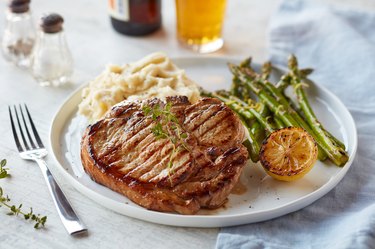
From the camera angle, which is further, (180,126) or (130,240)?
(180,126)

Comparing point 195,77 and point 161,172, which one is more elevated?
point 161,172

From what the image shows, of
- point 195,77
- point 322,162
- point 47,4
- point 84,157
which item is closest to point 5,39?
point 47,4

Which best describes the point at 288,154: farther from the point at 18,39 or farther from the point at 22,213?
the point at 18,39

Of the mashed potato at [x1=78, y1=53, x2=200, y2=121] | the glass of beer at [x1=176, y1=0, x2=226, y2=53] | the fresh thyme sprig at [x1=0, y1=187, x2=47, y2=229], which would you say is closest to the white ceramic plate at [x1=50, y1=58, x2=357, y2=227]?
the mashed potato at [x1=78, y1=53, x2=200, y2=121]

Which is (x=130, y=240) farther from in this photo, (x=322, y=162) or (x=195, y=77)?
(x=195, y=77)

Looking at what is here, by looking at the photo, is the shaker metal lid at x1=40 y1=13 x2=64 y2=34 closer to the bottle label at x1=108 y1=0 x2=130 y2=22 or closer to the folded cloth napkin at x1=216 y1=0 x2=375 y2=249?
the bottle label at x1=108 y1=0 x2=130 y2=22
